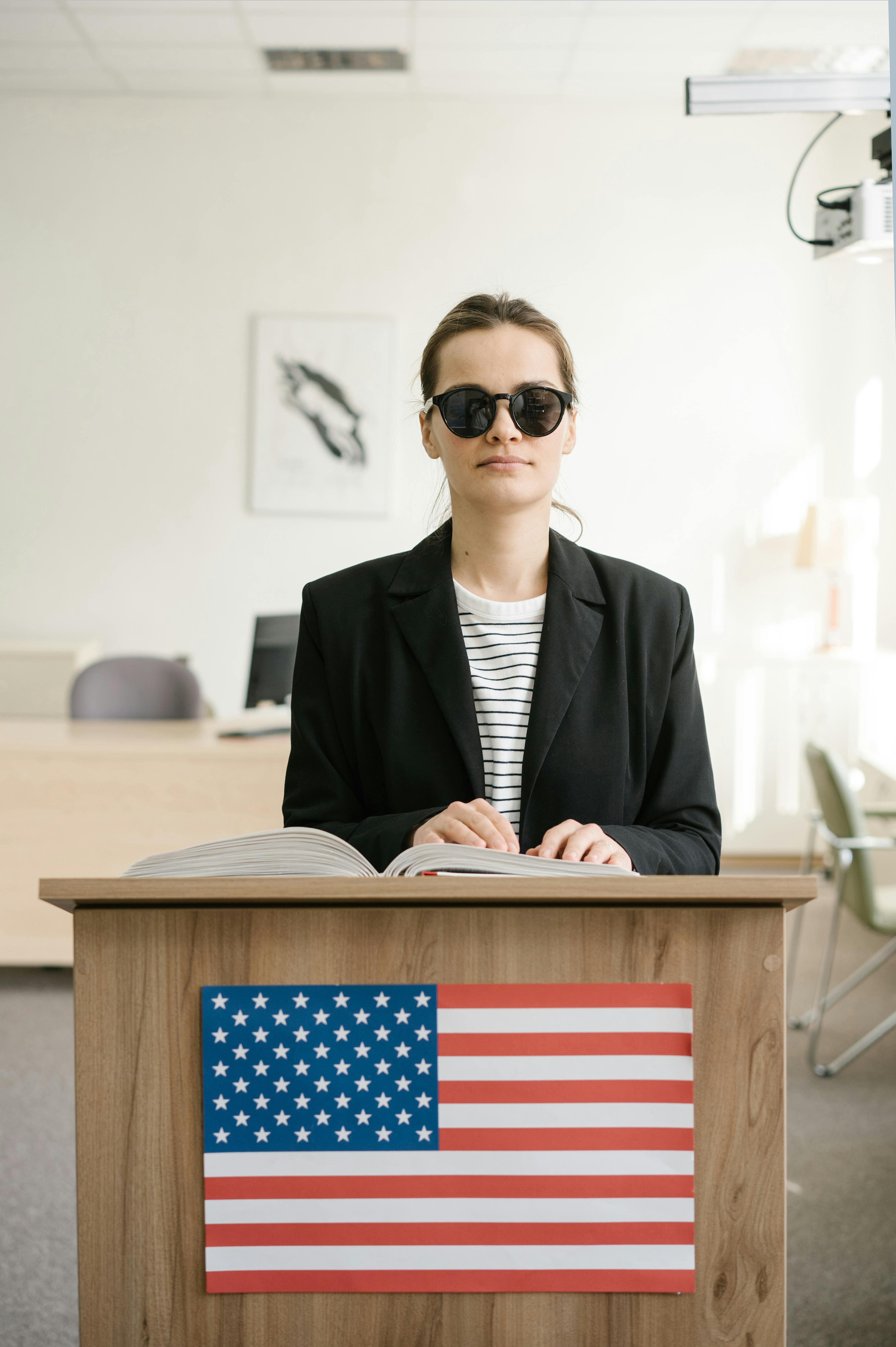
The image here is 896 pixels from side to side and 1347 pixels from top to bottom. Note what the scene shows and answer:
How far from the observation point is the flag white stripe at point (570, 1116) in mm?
779

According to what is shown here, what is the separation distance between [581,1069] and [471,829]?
0.27 m

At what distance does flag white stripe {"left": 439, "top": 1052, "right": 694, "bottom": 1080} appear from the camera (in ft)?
2.56

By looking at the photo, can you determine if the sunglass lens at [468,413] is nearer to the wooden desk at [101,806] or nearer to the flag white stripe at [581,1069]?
the flag white stripe at [581,1069]

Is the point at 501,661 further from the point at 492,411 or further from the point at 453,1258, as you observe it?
the point at 453,1258

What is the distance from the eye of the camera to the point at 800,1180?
103 inches

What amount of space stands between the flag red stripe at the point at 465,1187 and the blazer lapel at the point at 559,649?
1.52ft

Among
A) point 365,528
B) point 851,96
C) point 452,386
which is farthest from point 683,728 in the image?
point 365,528

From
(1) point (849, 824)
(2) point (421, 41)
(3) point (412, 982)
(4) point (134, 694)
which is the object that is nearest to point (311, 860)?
(3) point (412, 982)

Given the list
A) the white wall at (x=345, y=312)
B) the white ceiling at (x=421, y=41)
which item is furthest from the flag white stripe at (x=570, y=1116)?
the white wall at (x=345, y=312)

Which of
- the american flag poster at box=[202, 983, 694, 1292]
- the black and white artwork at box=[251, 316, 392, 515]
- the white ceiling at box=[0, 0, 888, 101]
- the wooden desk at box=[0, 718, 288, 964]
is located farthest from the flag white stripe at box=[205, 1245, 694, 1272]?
the black and white artwork at box=[251, 316, 392, 515]

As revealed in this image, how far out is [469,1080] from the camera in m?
0.78

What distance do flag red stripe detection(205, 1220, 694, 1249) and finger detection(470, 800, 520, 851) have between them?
1.00 feet

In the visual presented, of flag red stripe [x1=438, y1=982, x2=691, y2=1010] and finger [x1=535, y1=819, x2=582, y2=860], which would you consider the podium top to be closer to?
flag red stripe [x1=438, y1=982, x2=691, y2=1010]

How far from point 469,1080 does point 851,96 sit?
1.76 meters
